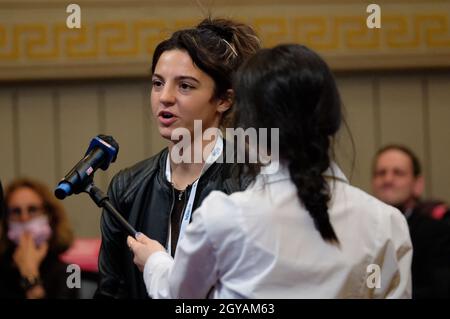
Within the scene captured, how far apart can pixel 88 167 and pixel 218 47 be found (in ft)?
1.75

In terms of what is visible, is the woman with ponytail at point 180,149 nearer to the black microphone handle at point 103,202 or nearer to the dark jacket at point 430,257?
the black microphone handle at point 103,202

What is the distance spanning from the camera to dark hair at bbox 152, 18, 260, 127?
2.57 meters

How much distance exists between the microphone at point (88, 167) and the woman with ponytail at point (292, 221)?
41 centimetres

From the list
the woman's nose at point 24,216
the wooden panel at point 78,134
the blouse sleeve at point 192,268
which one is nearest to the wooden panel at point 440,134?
the wooden panel at point 78,134

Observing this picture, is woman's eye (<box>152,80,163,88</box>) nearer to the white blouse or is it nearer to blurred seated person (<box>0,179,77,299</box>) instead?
the white blouse

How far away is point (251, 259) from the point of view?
6.14 ft

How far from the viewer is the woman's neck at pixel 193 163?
2596 mm

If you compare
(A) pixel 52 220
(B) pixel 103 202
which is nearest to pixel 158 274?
(B) pixel 103 202

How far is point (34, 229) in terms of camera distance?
12.2 feet

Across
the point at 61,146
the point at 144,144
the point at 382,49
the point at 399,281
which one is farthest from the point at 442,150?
the point at 399,281

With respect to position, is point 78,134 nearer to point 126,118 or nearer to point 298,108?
point 126,118

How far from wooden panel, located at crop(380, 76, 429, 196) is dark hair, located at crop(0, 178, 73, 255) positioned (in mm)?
1650
